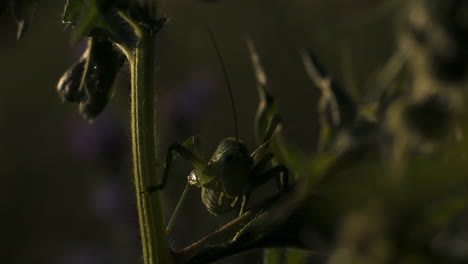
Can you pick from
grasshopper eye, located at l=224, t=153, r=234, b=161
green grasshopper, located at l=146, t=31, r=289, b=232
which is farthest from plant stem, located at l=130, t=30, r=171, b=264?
grasshopper eye, located at l=224, t=153, r=234, b=161

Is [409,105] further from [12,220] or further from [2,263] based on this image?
[12,220]

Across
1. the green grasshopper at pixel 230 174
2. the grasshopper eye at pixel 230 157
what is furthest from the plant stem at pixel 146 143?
the grasshopper eye at pixel 230 157

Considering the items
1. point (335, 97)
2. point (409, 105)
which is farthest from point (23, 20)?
point (409, 105)

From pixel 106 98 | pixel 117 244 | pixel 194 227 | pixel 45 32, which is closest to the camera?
pixel 106 98

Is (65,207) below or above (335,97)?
above

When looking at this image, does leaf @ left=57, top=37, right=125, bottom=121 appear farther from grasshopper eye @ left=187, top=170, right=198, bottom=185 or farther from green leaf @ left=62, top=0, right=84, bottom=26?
grasshopper eye @ left=187, top=170, right=198, bottom=185

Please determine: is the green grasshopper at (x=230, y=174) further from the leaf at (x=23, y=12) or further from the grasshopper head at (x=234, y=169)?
the leaf at (x=23, y=12)
